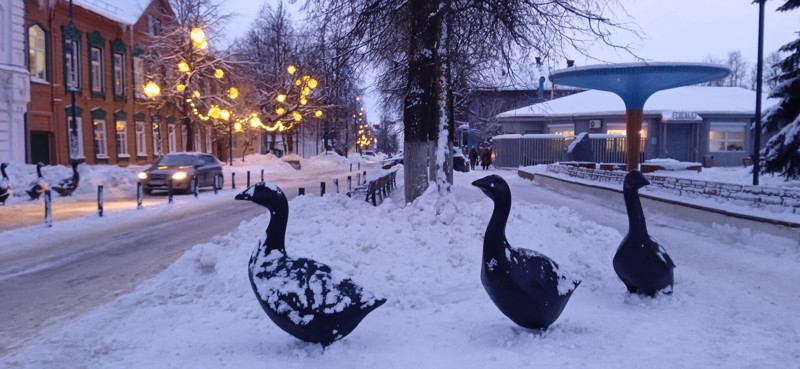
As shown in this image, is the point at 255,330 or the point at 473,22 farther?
the point at 473,22

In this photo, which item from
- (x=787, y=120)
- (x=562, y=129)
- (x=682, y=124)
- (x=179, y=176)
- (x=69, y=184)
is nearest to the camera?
(x=787, y=120)

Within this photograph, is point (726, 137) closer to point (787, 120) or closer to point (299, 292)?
point (787, 120)

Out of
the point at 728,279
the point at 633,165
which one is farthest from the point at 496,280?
the point at 633,165

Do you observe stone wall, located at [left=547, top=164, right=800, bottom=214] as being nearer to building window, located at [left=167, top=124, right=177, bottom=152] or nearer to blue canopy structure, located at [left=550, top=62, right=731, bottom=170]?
blue canopy structure, located at [left=550, top=62, right=731, bottom=170]

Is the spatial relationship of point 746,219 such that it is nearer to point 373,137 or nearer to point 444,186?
point 444,186

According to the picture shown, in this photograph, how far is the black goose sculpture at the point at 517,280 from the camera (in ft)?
17.4

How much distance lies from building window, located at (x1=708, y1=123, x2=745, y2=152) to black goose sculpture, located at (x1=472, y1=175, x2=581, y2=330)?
42.1m

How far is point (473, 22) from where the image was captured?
41.9 ft

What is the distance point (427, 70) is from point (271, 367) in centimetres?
872

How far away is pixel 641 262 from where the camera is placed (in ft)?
21.7

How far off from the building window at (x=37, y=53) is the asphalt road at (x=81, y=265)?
1417 centimetres

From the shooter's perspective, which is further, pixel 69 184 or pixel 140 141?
pixel 140 141

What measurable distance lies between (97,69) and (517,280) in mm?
33950

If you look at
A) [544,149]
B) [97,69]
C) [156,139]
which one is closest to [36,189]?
[97,69]
